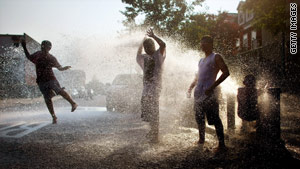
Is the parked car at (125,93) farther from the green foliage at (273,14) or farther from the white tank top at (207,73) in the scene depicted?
the green foliage at (273,14)

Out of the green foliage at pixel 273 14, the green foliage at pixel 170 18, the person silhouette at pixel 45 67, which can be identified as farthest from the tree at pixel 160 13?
the person silhouette at pixel 45 67

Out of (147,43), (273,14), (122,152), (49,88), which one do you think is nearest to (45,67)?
(49,88)

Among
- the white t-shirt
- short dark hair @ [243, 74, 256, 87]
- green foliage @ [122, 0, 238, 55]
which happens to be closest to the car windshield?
short dark hair @ [243, 74, 256, 87]

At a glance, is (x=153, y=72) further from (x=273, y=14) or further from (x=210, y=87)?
(x=273, y=14)

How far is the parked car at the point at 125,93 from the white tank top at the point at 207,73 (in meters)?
6.10

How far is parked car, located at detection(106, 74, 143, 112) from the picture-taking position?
10.3 metres

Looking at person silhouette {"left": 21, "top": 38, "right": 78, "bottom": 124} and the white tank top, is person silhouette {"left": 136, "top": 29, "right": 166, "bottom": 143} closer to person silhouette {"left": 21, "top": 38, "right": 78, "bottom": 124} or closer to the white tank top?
the white tank top

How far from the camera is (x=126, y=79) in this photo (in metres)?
11.6

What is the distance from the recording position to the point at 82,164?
10.5 feet

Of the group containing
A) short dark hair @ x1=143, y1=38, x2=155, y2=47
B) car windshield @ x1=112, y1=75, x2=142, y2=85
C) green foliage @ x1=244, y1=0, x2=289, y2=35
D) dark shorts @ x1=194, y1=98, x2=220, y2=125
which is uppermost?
green foliage @ x1=244, y1=0, x2=289, y2=35

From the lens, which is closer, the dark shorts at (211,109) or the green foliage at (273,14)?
the dark shorts at (211,109)

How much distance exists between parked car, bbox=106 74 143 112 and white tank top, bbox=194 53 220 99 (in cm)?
610

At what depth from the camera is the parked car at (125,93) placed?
10.3m

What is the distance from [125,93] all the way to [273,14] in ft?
38.9
